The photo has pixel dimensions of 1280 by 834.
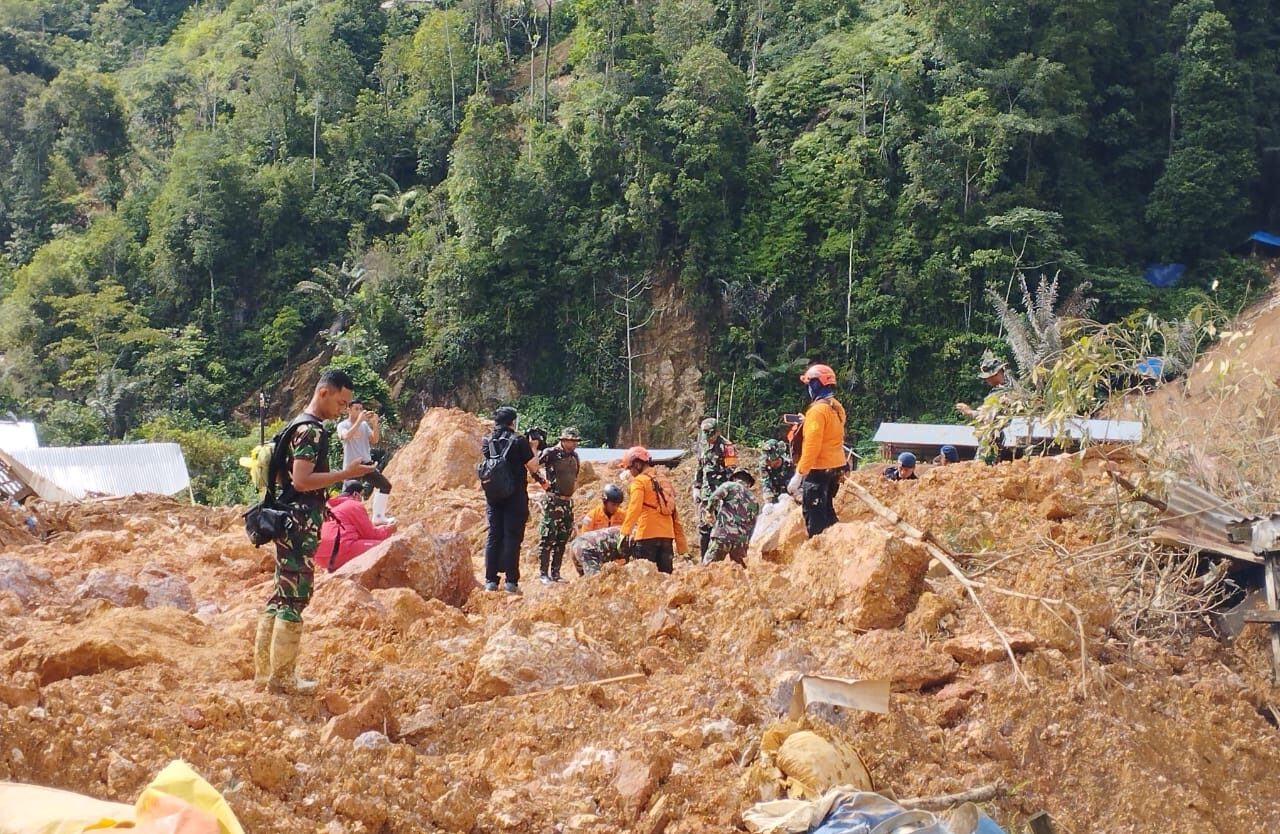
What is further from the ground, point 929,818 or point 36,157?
point 36,157

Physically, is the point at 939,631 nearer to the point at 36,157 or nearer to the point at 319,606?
the point at 319,606

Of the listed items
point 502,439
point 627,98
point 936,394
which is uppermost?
point 627,98

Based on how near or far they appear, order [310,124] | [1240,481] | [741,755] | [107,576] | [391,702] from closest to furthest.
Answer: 1. [741,755]
2. [391,702]
3. [1240,481]
4. [107,576]
5. [310,124]

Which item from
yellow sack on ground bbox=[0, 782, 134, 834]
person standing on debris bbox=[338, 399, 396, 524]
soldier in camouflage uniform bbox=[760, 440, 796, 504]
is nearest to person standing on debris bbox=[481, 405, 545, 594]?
person standing on debris bbox=[338, 399, 396, 524]

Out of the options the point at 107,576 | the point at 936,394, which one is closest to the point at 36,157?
the point at 936,394

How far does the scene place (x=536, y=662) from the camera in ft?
18.4

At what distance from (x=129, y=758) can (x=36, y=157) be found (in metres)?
43.2

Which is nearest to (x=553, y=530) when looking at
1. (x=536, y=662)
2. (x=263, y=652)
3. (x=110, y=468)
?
(x=536, y=662)

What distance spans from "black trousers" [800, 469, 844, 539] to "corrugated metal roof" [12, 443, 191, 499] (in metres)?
9.79

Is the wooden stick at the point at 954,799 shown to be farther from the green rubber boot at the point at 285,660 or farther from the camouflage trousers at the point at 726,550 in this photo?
the camouflage trousers at the point at 726,550

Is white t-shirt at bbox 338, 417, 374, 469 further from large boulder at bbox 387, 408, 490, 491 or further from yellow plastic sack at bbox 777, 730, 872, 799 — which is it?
large boulder at bbox 387, 408, 490, 491

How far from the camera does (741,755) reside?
4762 mm

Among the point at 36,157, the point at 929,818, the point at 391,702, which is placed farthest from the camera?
the point at 36,157

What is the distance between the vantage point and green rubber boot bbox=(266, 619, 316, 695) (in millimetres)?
5152
